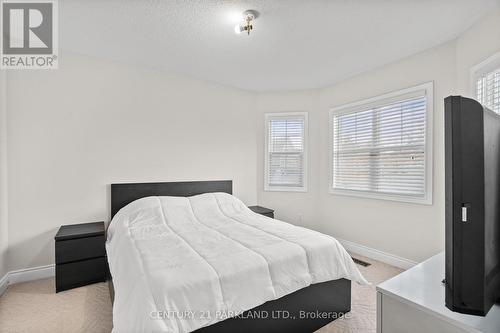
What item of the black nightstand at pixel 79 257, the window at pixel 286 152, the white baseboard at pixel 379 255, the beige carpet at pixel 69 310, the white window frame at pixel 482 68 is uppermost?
the white window frame at pixel 482 68

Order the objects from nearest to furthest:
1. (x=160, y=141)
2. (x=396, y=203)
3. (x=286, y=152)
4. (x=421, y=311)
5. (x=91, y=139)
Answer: (x=421, y=311) < (x=91, y=139) < (x=396, y=203) < (x=160, y=141) < (x=286, y=152)

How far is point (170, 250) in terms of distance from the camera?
1.82 metres

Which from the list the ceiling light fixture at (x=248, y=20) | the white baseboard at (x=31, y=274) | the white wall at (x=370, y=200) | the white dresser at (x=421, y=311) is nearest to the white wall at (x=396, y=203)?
the white wall at (x=370, y=200)

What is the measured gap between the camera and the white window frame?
76.8 inches

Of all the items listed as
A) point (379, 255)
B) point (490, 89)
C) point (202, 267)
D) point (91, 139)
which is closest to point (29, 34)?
point (91, 139)

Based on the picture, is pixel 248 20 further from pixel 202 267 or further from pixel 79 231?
pixel 79 231

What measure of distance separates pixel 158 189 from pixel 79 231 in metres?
0.97

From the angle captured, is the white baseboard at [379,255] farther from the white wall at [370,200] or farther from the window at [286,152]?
the window at [286,152]

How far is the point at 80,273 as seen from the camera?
2.46 meters

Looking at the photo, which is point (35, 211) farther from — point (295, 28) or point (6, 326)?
point (295, 28)

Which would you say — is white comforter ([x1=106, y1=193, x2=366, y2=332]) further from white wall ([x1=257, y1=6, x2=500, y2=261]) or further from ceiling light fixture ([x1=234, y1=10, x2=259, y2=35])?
ceiling light fixture ([x1=234, y1=10, x2=259, y2=35])

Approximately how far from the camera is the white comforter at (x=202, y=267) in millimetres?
1292

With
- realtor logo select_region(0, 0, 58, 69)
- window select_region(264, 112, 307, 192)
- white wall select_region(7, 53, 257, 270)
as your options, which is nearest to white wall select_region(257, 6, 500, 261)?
window select_region(264, 112, 307, 192)

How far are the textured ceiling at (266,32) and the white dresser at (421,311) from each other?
6.72ft
